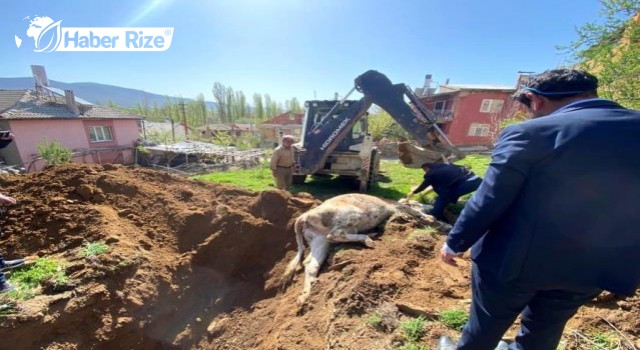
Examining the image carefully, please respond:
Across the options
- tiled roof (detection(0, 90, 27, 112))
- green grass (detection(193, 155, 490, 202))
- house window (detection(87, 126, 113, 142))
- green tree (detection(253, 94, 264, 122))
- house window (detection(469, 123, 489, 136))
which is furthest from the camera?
green tree (detection(253, 94, 264, 122))

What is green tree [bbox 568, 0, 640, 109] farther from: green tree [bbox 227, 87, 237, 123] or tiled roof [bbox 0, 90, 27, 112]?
green tree [bbox 227, 87, 237, 123]

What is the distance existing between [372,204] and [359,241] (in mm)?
829

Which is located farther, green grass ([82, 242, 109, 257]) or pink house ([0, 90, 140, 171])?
pink house ([0, 90, 140, 171])

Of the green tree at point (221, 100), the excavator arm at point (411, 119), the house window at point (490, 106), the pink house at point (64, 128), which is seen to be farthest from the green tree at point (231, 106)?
the excavator arm at point (411, 119)

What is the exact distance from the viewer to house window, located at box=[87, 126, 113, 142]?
2247 centimetres

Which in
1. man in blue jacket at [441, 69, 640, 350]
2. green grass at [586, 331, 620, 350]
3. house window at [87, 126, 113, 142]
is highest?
man in blue jacket at [441, 69, 640, 350]

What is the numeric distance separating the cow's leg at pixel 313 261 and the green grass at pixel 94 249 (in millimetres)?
2343

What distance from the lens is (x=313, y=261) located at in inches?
141

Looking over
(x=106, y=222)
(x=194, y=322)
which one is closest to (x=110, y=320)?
(x=194, y=322)

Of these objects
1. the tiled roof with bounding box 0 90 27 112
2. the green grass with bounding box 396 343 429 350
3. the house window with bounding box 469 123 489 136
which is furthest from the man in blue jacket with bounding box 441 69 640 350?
the house window with bounding box 469 123 489 136

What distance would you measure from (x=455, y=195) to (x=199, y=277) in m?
4.35

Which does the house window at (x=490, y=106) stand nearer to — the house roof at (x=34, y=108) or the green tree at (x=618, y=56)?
the green tree at (x=618, y=56)

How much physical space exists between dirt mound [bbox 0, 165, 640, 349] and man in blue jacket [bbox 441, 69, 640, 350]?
41.1 inches

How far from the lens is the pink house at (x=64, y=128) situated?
18.0 meters
